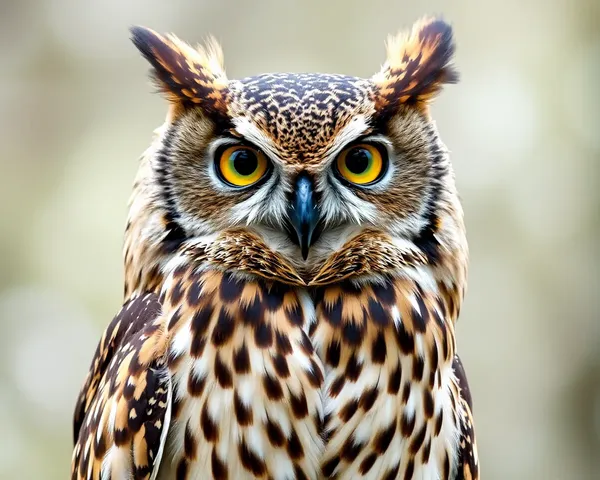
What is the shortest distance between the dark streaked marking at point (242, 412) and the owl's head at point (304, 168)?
276 millimetres

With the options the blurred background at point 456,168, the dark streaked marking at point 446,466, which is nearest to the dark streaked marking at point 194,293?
the dark streaked marking at point 446,466

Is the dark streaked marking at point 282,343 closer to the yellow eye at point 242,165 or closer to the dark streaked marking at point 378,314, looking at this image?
the dark streaked marking at point 378,314

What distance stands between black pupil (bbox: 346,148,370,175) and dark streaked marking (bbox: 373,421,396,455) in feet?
1.79

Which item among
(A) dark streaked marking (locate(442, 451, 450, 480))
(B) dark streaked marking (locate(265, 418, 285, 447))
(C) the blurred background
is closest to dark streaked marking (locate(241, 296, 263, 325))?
(B) dark streaked marking (locate(265, 418, 285, 447))

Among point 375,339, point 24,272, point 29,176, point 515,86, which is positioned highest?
point 515,86

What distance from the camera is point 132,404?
1847 mm

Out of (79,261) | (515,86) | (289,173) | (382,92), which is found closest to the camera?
(289,173)

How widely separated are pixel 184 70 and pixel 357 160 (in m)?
0.44

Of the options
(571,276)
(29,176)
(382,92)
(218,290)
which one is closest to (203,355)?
(218,290)

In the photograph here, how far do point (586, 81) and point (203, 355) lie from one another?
483cm

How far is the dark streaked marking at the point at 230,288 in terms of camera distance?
6.15 ft

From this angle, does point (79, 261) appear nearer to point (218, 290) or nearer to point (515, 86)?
point (515, 86)

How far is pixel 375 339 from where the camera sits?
1872 millimetres

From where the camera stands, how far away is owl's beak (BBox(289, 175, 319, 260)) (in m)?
1.77
